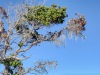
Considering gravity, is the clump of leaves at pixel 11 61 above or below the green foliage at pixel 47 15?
below

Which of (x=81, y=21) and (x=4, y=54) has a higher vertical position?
(x=81, y=21)

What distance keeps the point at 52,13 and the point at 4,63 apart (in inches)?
231

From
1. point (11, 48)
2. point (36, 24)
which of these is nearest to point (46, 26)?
point (36, 24)

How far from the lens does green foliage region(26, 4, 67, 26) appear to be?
123 feet

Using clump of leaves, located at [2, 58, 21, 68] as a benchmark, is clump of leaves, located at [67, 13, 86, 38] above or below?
above

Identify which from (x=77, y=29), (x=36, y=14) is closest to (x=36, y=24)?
(x=36, y=14)

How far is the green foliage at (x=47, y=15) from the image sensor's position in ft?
123

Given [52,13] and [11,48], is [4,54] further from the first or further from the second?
[52,13]

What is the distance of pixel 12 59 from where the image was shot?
37.3 meters

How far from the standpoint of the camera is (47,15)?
1470 inches

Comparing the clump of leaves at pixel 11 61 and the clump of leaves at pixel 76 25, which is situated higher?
the clump of leaves at pixel 76 25

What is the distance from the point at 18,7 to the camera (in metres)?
38.8

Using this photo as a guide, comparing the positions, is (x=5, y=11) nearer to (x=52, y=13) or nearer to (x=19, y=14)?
(x=19, y=14)

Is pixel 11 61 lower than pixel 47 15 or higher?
lower
